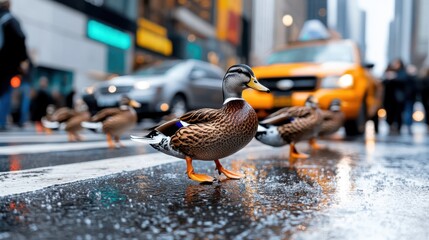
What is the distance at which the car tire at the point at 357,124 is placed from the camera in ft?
28.3

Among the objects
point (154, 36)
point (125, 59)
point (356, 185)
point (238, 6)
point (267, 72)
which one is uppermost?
point (238, 6)

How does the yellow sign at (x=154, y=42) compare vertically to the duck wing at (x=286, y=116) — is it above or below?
above

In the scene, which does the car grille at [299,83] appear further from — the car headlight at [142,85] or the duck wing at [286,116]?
the duck wing at [286,116]

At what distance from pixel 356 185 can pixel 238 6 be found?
173 feet

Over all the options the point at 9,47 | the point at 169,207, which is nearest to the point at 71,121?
the point at 9,47

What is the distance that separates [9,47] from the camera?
27.3ft

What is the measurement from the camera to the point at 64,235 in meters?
1.75

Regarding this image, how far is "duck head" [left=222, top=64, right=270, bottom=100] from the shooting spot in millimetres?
3133

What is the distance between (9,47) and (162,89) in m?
3.02

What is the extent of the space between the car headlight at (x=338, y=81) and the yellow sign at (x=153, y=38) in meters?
20.4

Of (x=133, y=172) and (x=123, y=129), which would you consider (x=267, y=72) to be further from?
(x=133, y=172)

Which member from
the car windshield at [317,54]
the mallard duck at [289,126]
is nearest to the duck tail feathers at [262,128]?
the mallard duck at [289,126]

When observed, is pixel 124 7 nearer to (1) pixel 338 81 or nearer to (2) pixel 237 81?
(1) pixel 338 81

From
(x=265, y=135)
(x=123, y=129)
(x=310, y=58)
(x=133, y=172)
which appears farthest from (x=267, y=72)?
(x=133, y=172)
